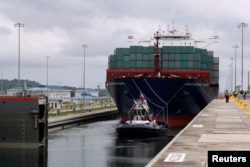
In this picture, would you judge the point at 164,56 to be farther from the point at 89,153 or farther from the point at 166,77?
the point at 89,153

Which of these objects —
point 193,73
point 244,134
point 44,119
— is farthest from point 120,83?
point 244,134

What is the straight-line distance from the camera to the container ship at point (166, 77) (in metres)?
53.6

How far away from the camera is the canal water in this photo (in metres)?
32.2

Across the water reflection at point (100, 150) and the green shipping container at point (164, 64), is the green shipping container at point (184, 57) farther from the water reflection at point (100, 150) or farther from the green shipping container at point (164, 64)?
the water reflection at point (100, 150)

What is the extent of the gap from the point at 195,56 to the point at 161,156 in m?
49.1

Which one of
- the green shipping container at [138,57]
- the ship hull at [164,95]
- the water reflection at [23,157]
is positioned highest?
the green shipping container at [138,57]

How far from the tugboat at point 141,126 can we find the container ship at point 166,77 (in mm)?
3101

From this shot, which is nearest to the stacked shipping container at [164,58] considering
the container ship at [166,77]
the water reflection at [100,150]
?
the container ship at [166,77]

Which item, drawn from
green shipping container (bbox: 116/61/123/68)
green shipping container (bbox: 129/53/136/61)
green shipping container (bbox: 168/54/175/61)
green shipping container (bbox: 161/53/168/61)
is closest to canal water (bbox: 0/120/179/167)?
green shipping container (bbox: 161/53/168/61)

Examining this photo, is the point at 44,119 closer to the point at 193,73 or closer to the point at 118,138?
the point at 118,138

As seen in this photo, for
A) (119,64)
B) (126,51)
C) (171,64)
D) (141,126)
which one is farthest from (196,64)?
(141,126)

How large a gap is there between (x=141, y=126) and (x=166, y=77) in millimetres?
10336

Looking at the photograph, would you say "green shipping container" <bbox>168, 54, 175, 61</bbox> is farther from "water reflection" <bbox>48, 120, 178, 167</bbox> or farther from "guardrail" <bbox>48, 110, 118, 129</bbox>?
"water reflection" <bbox>48, 120, 178, 167</bbox>

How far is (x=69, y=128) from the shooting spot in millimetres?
58188
